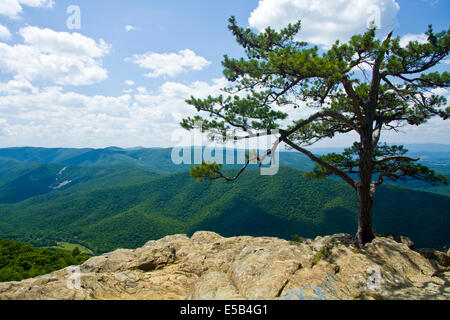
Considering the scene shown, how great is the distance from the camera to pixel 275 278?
515 centimetres

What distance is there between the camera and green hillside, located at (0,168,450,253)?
243 feet

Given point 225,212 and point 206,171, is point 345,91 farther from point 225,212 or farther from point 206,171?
point 225,212

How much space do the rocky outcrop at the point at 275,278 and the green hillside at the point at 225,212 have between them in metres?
66.7

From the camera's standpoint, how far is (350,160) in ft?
32.7

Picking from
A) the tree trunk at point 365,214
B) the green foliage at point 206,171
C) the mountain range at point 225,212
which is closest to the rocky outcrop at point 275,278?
the tree trunk at point 365,214

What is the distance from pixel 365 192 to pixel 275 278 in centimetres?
494

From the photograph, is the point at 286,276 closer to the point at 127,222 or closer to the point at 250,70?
the point at 250,70

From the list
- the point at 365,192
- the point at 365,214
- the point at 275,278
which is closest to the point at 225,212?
the point at 365,214

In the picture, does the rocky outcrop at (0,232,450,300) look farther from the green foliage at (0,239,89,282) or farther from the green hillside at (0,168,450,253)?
the green hillside at (0,168,450,253)

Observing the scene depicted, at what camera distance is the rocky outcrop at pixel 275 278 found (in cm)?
484

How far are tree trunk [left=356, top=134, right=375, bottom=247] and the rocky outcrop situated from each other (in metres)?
0.92

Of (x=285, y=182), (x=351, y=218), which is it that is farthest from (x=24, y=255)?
(x=285, y=182)

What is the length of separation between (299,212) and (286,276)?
8876cm

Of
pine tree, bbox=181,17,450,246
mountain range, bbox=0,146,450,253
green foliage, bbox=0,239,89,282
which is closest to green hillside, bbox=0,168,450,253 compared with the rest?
mountain range, bbox=0,146,450,253
